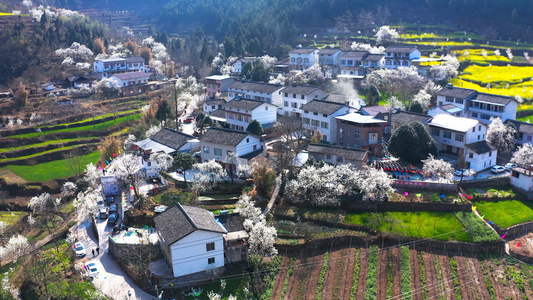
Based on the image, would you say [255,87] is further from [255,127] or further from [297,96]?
[255,127]

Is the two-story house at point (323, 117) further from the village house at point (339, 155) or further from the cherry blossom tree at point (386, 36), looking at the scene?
the cherry blossom tree at point (386, 36)

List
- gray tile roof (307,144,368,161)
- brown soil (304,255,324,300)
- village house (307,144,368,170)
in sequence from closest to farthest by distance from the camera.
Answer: brown soil (304,255,324,300) → village house (307,144,368,170) → gray tile roof (307,144,368,161)

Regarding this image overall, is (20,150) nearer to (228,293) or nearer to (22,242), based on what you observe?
(22,242)

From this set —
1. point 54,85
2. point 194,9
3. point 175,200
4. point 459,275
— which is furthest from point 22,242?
point 194,9

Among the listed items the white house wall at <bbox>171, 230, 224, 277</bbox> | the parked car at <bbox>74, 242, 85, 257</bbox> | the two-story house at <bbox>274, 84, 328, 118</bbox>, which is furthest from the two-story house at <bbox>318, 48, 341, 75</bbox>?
the parked car at <bbox>74, 242, 85, 257</bbox>

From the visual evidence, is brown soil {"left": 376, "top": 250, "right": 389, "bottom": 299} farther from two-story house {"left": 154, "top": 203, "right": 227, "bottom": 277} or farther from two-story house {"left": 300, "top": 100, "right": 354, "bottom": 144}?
two-story house {"left": 300, "top": 100, "right": 354, "bottom": 144}

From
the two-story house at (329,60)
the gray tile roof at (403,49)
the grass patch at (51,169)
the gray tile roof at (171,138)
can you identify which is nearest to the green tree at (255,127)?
the gray tile roof at (171,138)

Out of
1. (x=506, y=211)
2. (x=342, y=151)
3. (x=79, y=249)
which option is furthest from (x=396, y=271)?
(x=79, y=249)
